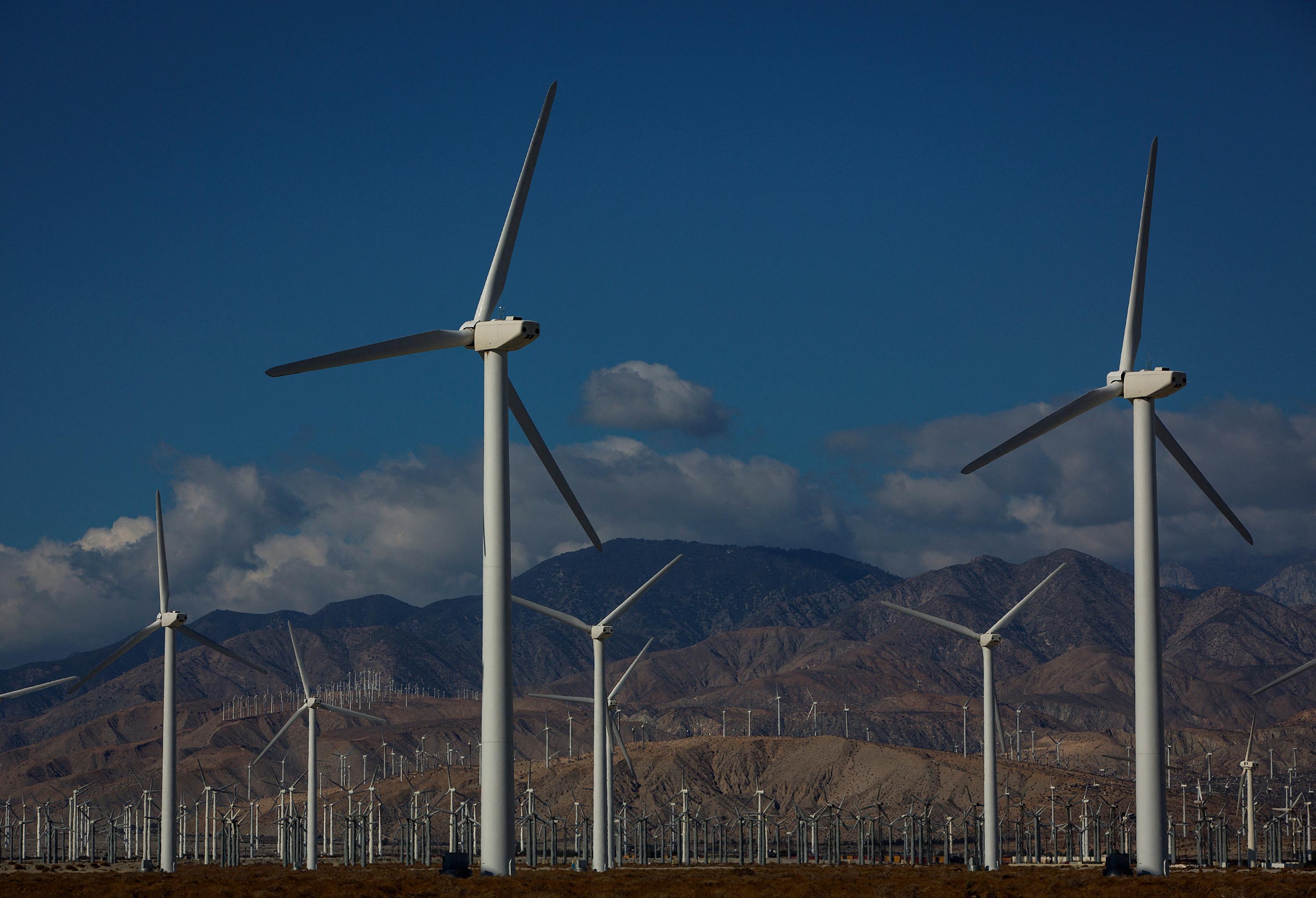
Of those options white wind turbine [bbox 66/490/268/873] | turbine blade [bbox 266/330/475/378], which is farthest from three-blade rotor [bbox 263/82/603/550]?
white wind turbine [bbox 66/490/268/873]

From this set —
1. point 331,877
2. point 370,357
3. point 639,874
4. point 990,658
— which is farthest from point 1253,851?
point 370,357

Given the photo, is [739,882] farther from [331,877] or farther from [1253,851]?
[1253,851]

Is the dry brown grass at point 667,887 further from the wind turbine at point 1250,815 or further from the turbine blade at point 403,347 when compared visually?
the wind turbine at point 1250,815

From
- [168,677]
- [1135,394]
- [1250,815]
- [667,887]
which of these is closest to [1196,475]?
[1135,394]

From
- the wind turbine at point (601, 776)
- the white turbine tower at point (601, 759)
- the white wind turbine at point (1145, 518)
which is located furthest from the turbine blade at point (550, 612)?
the white wind turbine at point (1145, 518)

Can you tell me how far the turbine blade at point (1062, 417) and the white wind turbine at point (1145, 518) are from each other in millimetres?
35

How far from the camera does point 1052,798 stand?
161 m

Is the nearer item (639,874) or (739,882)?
(739,882)

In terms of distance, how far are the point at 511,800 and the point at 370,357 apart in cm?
1304

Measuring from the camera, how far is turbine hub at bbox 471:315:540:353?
43406 millimetres

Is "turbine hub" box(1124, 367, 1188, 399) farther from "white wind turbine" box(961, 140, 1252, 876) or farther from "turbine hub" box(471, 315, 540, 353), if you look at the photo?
"turbine hub" box(471, 315, 540, 353)

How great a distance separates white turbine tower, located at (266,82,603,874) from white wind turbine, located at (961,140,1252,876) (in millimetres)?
13887

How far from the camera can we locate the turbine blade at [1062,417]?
1850 inches

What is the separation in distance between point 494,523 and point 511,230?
33.5 feet
